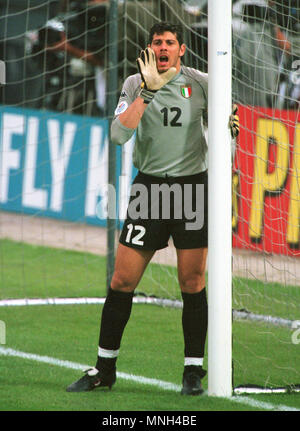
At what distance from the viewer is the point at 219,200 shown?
15.4 feet

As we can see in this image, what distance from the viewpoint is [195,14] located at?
346 inches

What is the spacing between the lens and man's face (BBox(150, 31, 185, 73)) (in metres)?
4.81

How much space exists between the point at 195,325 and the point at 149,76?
1311 millimetres

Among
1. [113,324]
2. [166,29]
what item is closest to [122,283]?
[113,324]

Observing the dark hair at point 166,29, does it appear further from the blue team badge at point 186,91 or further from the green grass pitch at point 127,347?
the green grass pitch at point 127,347

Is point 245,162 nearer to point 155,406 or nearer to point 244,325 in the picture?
point 244,325

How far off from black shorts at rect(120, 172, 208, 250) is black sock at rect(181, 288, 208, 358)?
28 cm

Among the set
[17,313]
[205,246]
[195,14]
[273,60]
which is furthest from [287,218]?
[205,246]

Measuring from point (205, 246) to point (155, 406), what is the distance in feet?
2.89

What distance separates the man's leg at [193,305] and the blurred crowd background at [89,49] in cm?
299

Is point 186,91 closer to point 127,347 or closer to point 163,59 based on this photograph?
point 163,59

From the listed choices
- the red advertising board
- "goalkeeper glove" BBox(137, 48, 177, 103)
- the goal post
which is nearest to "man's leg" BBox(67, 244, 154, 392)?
the goal post

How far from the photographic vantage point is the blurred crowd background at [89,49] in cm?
848

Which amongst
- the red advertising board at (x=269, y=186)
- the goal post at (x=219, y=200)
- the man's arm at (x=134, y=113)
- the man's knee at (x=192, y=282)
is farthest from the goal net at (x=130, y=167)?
the man's arm at (x=134, y=113)
